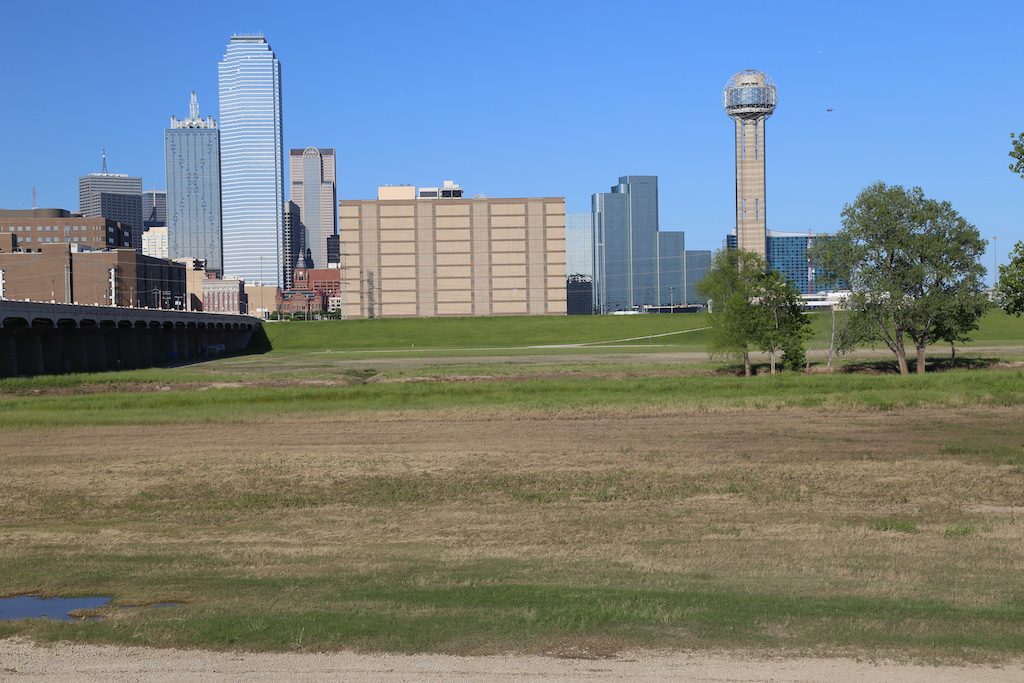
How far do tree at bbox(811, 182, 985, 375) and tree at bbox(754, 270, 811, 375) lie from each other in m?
3.60

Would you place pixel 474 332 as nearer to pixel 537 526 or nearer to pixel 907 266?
pixel 907 266

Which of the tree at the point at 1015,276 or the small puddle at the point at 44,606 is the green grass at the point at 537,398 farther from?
the small puddle at the point at 44,606

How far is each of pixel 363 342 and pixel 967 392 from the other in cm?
10142

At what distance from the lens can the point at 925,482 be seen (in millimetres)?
23125

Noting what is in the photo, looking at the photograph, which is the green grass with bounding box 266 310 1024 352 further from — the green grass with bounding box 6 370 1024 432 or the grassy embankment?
the grassy embankment

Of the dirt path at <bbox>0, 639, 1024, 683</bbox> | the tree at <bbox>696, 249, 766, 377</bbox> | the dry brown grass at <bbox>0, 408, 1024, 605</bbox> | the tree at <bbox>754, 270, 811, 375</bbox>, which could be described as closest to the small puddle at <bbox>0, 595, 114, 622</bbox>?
the dry brown grass at <bbox>0, 408, 1024, 605</bbox>

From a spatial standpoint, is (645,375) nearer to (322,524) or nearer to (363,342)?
(322,524)

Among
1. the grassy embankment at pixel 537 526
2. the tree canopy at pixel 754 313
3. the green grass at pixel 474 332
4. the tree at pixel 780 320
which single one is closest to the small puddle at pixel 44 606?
the grassy embankment at pixel 537 526

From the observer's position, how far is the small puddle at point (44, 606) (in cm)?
1320

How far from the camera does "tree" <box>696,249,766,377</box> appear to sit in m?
64.4

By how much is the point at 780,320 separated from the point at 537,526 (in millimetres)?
50135

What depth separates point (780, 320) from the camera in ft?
213

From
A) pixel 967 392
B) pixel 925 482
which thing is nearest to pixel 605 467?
pixel 925 482

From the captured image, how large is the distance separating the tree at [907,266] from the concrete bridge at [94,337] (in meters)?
62.6
